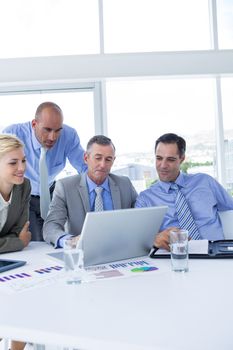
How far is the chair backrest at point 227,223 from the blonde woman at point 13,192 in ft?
4.14

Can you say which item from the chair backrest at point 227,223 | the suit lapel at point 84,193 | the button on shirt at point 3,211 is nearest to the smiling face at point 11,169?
the button on shirt at point 3,211

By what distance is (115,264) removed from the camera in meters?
1.48

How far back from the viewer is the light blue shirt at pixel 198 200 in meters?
2.35

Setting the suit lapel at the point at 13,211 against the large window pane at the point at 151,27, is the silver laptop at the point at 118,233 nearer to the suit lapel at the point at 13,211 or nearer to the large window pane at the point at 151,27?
the suit lapel at the point at 13,211

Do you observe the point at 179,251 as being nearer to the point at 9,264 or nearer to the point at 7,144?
the point at 9,264

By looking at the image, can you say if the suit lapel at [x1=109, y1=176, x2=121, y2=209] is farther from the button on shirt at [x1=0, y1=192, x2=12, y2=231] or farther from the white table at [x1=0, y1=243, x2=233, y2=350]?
the white table at [x1=0, y1=243, x2=233, y2=350]

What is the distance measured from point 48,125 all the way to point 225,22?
8.10 ft

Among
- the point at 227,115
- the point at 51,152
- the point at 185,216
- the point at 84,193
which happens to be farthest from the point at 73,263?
the point at 227,115

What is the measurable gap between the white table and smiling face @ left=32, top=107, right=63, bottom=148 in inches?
62.2

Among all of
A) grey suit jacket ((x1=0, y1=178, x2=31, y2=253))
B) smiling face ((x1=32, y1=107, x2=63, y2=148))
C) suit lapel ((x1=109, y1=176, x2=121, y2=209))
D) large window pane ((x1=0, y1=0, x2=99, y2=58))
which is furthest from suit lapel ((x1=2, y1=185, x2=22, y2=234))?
large window pane ((x1=0, y1=0, x2=99, y2=58))

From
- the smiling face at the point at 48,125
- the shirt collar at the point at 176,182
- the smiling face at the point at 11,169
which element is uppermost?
the smiling face at the point at 48,125

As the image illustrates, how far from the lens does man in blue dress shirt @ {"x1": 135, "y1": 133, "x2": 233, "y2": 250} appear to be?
7.72ft

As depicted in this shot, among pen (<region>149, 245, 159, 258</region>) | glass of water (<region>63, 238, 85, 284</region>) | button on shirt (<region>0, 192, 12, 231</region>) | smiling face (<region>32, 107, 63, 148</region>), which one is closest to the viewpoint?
glass of water (<region>63, 238, 85, 284</region>)

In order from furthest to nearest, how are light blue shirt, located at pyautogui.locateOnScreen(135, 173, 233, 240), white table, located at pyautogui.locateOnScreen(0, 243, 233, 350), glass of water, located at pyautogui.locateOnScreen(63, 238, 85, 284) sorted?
light blue shirt, located at pyautogui.locateOnScreen(135, 173, 233, 240), glass of water, located at pyautogui.locateOnScreen(63, 238, 85, 284), white table, located at pyautogui.locateOnScreen(0, 243, 233, 350)
